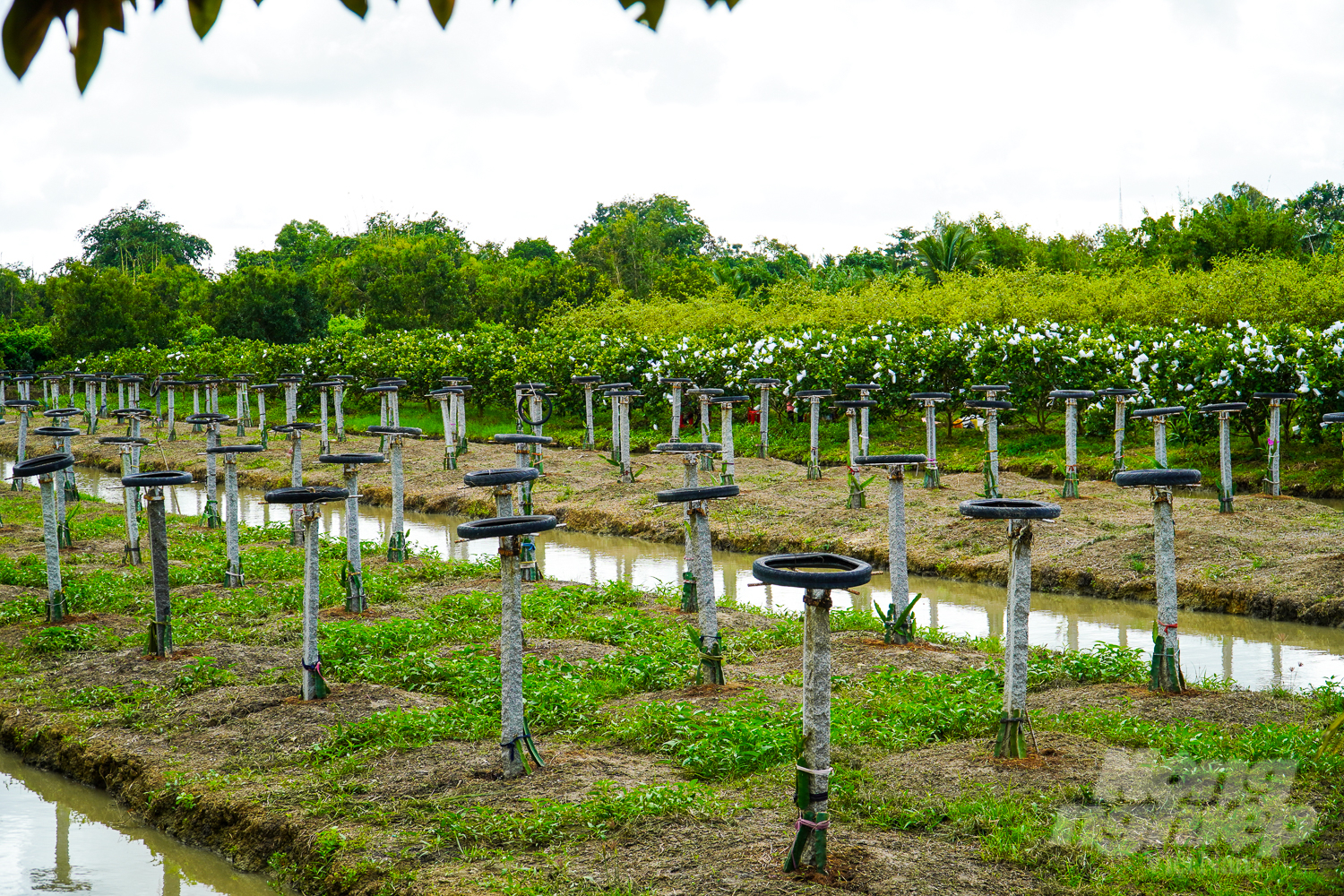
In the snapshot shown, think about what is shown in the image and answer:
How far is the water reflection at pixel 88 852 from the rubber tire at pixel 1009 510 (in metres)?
3.81

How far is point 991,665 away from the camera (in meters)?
7.17

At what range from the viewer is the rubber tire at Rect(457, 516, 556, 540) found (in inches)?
202

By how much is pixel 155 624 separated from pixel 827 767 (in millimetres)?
5584

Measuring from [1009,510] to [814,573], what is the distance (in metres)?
1.65

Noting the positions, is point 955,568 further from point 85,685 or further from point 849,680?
point 85,685

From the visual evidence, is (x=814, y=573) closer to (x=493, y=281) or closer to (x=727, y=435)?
(x=727, y=435)

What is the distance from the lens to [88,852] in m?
5.79

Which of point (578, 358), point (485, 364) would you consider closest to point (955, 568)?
point (578, 358)

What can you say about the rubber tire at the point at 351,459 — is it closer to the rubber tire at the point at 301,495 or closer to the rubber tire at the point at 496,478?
the rubber tire at the point at 301,495

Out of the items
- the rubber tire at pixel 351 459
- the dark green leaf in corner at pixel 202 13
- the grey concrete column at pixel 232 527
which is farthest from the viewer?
the grey concrete column at pixel 232 527

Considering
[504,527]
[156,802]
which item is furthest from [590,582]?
[504,527]

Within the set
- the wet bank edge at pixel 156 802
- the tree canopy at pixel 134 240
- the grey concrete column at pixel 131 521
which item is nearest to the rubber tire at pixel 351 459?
the wet bank edge at pixel 156 802

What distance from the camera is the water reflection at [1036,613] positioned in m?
8.30

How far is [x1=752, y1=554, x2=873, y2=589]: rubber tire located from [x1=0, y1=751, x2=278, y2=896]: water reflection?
2.76 meters
